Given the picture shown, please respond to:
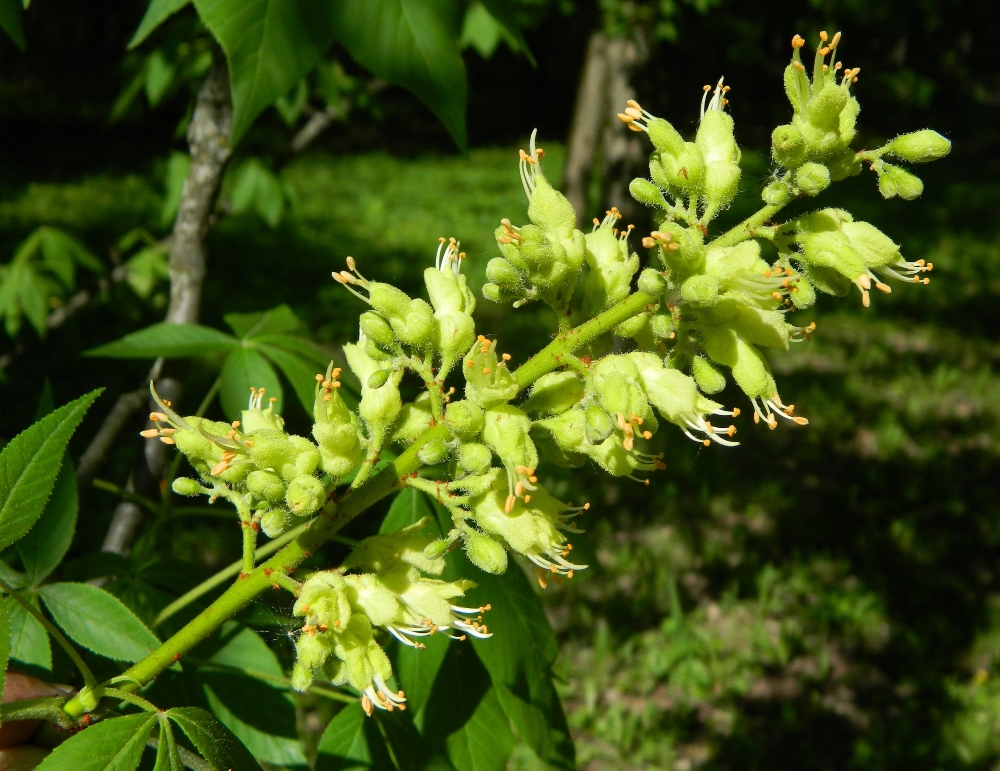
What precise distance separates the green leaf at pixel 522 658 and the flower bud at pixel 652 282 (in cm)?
89

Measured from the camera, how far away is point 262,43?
213cm

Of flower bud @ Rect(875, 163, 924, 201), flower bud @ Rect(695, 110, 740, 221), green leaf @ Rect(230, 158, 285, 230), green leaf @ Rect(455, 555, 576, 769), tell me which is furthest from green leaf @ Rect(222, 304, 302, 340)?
green leaf @ Rect(230, 158, 285, 230)

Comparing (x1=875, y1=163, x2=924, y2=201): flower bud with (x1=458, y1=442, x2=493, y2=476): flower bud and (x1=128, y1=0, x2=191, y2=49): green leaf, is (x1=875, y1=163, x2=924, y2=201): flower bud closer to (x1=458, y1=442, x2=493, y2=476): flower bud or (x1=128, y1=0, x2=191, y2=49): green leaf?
(x1=458, y1=442, x2=493, y2=476): flower bud

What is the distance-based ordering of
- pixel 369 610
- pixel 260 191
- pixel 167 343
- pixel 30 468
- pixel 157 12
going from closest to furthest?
1. pixel 30 468
2. pixel 369 610
3. pixel 157 12
4. pixel 167 343
5. pixel 260 191

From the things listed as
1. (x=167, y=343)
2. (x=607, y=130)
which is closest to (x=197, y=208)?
(x=167, y=343)

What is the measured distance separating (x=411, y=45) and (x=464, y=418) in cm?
112

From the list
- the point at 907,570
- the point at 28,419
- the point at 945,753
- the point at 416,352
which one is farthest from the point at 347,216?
the point at 416,352

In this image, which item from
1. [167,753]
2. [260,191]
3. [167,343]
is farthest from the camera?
[260,191]

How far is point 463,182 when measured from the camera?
720 inches

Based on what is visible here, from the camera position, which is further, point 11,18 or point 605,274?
point 11,18

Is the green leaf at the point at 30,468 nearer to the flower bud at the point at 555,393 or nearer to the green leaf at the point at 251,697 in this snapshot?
the green leaf at the point at 251,697

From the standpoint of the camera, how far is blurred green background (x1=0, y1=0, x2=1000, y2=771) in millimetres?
5312

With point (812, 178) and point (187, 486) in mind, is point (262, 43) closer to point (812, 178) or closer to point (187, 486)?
point (187, 486)

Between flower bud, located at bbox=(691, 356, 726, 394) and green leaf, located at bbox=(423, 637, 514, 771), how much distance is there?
3.05ft
